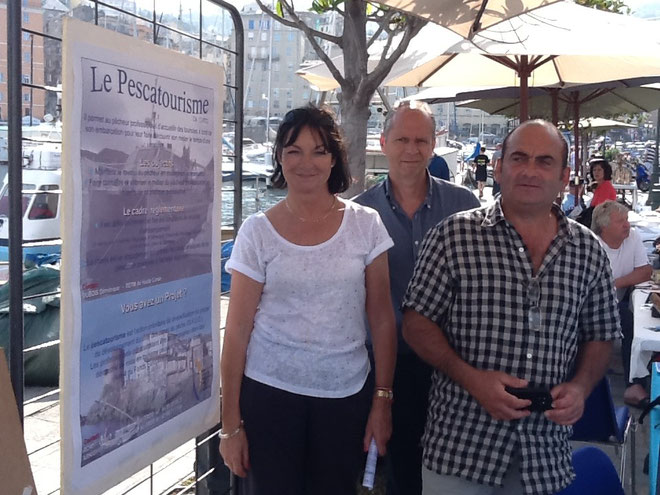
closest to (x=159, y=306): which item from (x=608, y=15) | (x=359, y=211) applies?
(x=359, y=211)

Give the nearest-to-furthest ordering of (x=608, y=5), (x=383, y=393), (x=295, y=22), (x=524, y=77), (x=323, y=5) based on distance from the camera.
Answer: (x=383, y=393) → (x=295, y=22) → (x=323, y=5) → (x=524, y=77) → (x=608, y=5)

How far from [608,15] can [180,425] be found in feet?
16.6

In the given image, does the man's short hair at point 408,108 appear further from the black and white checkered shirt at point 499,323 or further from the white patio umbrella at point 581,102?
the white patio umbrella at point 581,102

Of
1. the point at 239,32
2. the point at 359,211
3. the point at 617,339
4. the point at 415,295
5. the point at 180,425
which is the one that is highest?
the point at 239,32

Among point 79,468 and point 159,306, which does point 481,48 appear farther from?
point 79,468

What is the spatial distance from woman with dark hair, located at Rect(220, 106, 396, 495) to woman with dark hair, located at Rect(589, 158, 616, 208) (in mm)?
7271

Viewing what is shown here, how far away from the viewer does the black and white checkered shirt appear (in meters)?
2.12

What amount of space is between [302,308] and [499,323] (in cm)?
63

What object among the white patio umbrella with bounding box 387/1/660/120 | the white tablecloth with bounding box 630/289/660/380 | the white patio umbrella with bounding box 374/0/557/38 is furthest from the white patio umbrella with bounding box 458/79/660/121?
the white tablecloth with bounding box 630/289/660/380

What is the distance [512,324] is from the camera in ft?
7.00

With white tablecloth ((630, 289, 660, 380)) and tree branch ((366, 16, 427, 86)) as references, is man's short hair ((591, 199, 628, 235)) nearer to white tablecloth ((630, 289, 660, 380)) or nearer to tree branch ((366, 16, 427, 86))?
white tablecloth ((630, 289, 660, 380))

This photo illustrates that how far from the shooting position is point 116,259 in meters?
1.97

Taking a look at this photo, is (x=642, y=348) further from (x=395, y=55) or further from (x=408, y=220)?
(x=395, y=55)

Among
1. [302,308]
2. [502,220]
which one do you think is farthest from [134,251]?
→ [502,220]
